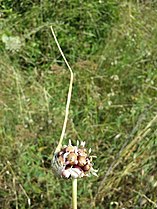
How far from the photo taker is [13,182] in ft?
6.33

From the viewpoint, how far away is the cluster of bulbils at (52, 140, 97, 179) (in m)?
0.61

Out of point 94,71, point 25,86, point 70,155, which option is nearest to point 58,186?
point 25,86

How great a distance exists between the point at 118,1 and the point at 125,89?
670mm

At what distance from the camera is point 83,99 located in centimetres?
244

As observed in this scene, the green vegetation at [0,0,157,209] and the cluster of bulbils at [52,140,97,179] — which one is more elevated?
the cluster of bulbils at [52,140,97,179]

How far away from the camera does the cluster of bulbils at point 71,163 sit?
613 mm

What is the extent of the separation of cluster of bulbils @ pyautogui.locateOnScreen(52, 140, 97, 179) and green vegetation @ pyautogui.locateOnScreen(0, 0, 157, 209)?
0.98 meters

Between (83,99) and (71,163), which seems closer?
(71,163)

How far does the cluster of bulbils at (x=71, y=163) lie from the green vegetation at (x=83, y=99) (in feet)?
3.22

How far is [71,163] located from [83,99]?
181 centimetres

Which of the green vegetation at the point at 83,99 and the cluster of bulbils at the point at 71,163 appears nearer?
the cluster of bulbils at the point at 71,163

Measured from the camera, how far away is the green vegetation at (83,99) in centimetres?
196

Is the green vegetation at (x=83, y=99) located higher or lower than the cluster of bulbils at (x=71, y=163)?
lower

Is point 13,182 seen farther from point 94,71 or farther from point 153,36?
point 153,36
